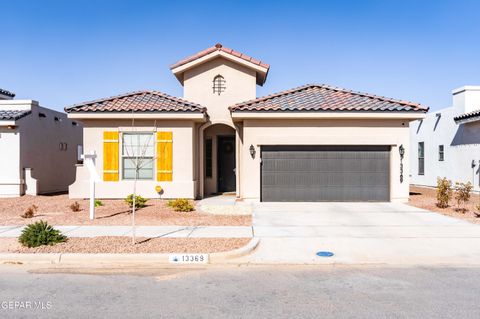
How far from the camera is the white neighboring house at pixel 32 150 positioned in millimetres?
17391

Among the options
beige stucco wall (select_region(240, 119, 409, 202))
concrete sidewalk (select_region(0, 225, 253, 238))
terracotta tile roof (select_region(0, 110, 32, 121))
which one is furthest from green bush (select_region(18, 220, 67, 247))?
terracotta tile roof (select_region(0, 110, 32, 121))

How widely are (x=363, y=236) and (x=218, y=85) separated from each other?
10073 mm

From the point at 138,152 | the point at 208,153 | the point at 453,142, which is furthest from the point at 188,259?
the point at 453,142

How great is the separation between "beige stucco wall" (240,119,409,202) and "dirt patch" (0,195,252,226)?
3.54 m

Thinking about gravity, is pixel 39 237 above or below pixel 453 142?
below

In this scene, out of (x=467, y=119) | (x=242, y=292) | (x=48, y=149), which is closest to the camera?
(x=242, y=292)

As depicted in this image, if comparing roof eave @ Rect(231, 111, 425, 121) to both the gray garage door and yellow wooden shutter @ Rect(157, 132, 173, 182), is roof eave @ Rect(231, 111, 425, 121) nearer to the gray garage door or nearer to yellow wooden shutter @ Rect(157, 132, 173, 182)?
the gray garage door

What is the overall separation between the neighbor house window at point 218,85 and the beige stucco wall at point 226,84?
124 mm

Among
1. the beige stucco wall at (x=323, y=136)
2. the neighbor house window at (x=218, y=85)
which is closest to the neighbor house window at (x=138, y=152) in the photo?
the neighbor house window at (x=218, y=85)

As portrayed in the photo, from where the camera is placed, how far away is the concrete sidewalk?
29.8 feet

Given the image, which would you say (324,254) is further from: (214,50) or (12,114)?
(12,114)

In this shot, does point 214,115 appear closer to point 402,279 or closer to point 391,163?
point 391,163

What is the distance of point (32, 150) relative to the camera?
→ 18.5 meters

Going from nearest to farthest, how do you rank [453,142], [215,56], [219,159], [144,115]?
[144,115] → [215,56] → [219,159] → [453,142]
